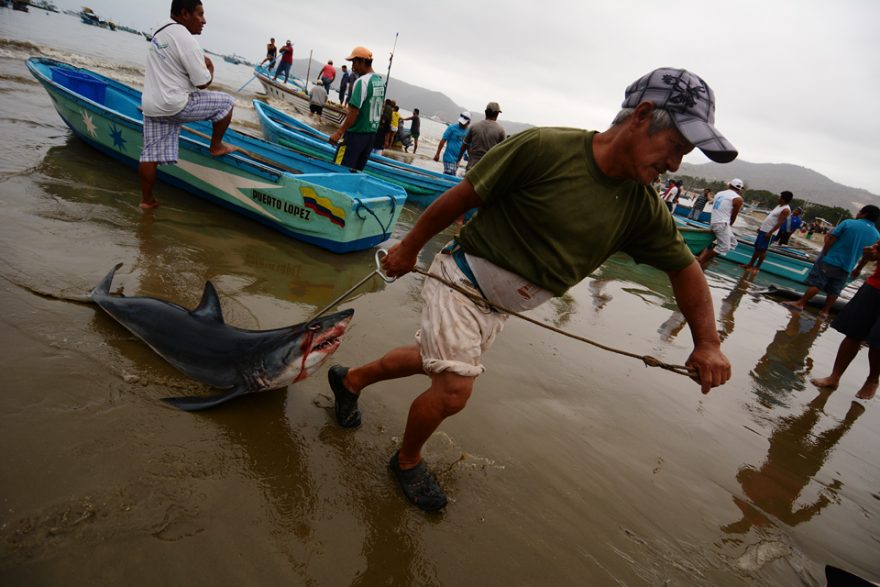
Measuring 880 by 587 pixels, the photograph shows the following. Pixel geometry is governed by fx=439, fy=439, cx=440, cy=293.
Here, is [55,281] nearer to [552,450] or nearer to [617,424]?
[552,450]

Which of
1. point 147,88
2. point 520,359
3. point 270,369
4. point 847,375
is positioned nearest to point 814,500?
point 520,359

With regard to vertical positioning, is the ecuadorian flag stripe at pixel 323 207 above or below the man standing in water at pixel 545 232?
below

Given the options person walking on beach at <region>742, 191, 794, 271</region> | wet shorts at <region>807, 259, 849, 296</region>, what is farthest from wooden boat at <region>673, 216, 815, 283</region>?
wet shorts at <region>807, 259, 849, 296</region>

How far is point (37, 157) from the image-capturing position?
19.1 feet

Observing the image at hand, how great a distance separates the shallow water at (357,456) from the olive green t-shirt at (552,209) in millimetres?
1261

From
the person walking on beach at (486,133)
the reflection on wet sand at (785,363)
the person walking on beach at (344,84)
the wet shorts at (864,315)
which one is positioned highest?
the person walking on beach at (344,84)

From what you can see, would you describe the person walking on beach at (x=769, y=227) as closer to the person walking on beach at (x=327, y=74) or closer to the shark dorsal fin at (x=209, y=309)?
the shark dorsal fin at (x=209, y=309)

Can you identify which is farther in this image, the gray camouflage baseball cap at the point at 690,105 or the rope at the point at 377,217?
the rope at the point at 377,217

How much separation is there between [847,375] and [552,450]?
576cm

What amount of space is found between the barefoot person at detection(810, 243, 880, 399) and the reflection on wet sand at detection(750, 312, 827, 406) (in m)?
0.38

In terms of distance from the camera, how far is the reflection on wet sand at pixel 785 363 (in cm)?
475

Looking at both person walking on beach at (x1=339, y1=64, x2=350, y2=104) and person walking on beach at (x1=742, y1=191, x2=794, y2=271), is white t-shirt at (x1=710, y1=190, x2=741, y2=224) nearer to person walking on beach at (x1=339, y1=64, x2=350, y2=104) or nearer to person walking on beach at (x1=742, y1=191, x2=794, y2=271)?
person walking on beach at (x1=742, y1=191, x2=794, y2=271)

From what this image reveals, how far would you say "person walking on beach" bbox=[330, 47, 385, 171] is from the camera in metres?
6.25

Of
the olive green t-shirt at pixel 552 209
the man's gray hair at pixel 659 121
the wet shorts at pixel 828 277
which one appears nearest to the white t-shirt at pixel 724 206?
the wet shorts at pixel 828 277
